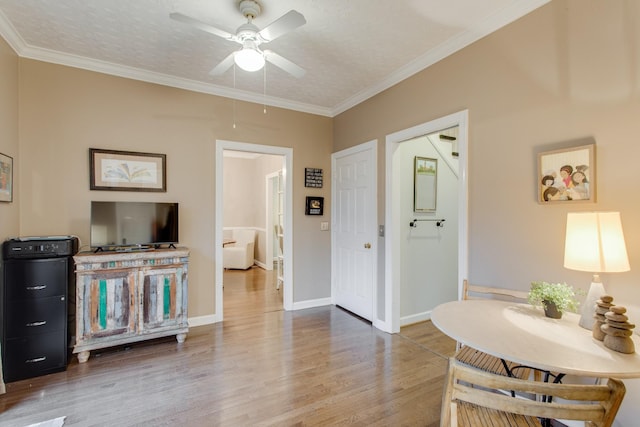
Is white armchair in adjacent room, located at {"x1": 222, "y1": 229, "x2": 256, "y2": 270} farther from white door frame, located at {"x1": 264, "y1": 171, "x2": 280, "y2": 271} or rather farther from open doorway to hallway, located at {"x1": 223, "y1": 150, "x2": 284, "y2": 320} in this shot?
white door frame, located at {"x1": 264, "y1": 171, "x2": 280, "y2": 271}

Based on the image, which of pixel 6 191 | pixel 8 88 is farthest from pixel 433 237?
pixel 8 88

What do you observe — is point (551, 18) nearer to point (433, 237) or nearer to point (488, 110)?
point (488, 110)

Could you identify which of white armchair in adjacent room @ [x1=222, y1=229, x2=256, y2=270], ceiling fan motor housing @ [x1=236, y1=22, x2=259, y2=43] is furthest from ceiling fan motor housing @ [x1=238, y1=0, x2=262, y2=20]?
white armchair in adjacent room @ [x1=222, y1=229, x2=256, y2=270]

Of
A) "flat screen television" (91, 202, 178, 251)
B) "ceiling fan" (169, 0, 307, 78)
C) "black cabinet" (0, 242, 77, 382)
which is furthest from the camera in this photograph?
"flat screen television" (91, 202, 178, 251)

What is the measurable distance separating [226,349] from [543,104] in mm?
3281

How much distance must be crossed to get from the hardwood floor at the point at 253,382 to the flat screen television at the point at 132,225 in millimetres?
1021

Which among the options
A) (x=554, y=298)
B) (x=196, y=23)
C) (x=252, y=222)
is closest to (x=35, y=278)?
(x=196, y=23)

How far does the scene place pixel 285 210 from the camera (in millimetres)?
4121

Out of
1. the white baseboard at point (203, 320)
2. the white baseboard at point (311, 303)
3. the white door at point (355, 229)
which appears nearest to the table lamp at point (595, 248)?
the white door at point (355, 229)

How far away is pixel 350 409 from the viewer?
6.72ft

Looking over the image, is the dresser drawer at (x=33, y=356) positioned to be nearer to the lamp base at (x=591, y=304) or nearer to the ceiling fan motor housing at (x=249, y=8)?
the ceiling fan motor housing at (x=249, y=8)

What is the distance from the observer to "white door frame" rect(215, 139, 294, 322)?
11.9ft

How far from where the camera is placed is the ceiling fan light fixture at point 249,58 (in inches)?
81.7

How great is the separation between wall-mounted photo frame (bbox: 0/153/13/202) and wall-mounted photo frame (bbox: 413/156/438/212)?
3.81 metres
